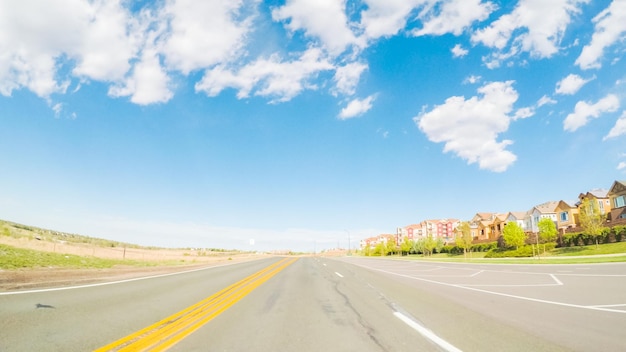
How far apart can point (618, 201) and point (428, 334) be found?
2680 inches

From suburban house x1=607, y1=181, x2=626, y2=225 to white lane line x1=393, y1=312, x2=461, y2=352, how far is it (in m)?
62.8

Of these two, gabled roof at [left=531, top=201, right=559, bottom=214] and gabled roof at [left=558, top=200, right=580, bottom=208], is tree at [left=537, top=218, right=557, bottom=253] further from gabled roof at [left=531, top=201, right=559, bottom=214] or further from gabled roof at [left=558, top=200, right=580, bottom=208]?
gabled roof at [left=531, top=201, right=559, bottom=214]

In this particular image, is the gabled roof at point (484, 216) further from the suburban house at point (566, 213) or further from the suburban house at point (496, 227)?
the suburban house at point (566, 213)

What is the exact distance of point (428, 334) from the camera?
5.57 metres

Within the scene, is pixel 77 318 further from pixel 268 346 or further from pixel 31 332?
pixel 268 346

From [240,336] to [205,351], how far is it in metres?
0.95

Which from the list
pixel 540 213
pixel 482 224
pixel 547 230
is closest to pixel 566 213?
pixel 540 213

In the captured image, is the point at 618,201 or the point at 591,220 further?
the point at 618,201

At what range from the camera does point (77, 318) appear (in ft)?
20.0

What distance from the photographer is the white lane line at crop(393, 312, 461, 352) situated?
479cm

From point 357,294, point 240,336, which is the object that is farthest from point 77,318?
point 357,294

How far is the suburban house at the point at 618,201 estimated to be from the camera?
2083 inches

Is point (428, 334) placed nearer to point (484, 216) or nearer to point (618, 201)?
point (618, 201)

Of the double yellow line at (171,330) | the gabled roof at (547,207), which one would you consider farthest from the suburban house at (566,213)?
the double yellow line at (171,330)
